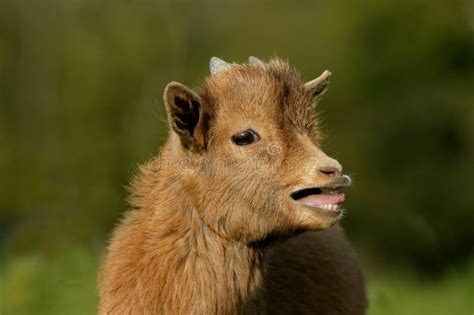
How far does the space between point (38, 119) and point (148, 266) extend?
43666 millimetres

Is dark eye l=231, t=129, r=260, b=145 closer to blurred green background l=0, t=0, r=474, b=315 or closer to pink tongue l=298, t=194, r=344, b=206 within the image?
pink tongue l=298, t=194, r=344, b=206

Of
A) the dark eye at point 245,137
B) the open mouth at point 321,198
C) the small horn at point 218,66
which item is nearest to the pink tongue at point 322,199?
the open mouth at point 321,198

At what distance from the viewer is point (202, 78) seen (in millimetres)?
33438

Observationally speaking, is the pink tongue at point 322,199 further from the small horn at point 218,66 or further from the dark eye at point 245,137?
the small horn at point 218,66

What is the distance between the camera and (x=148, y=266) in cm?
773

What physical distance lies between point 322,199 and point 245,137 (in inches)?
30.7

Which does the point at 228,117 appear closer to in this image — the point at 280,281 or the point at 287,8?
the point at 280,281

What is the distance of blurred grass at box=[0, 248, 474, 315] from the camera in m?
12.0

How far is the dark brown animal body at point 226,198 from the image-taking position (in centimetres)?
745

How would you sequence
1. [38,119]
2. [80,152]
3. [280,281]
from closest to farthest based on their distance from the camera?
[280,281] → [80,152] → [38,119]

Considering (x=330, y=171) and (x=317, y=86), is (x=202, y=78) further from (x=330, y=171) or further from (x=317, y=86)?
(x=330, y=171)

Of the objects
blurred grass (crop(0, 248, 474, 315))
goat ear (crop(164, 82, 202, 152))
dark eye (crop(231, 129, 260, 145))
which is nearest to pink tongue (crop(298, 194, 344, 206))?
dark eye (crop(231, 129, 260, 145))

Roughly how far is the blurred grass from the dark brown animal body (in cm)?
389

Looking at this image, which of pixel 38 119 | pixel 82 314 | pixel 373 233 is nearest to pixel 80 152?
pixel 38 119
